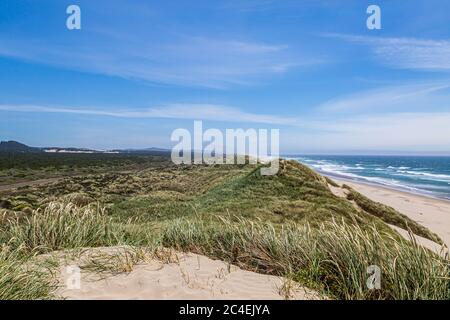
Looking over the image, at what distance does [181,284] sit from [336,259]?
2.38 metres

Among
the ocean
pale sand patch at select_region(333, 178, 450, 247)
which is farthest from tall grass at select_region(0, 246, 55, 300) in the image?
the ocean

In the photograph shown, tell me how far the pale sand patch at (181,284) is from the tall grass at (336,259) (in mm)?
403

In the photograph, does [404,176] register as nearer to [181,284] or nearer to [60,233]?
[60,233]

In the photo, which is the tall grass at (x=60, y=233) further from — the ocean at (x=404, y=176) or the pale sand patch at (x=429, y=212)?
the ocean at (x=404, y=176)

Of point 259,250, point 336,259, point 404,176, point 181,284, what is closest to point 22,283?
point 181,284

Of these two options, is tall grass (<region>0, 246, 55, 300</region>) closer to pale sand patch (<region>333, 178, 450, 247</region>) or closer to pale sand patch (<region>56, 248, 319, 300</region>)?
pale sand patch (<region>56, 248, 319, 300</region>)

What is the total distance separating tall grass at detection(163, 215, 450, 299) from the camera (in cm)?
470

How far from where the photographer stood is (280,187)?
15070 mm

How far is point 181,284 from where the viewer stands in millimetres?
5000

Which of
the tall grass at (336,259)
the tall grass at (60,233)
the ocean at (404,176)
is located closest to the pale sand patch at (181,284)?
the tall grass at (336,259)

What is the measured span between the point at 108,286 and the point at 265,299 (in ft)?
7.24
